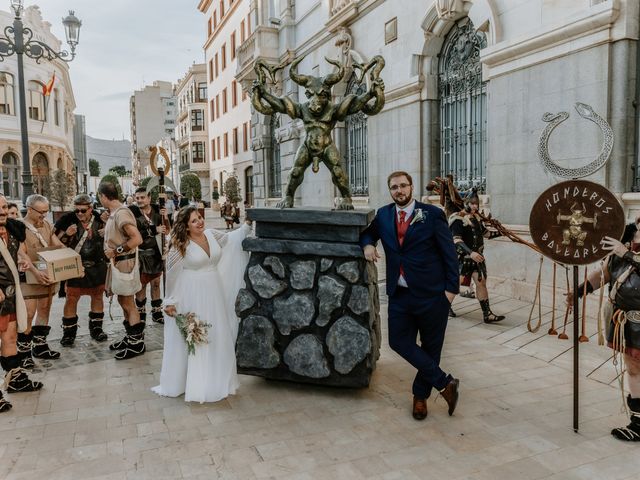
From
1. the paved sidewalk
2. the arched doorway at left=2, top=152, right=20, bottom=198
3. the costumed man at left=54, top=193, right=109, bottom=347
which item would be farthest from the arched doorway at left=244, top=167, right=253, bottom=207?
the paved sidewalk

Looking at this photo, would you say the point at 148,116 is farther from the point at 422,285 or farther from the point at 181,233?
the point at 422,285

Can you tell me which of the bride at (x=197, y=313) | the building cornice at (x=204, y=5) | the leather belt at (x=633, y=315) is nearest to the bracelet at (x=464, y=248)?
the leather belt at (x=633, y=315)

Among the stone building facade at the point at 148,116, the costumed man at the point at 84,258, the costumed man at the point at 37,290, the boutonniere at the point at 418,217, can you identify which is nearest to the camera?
the boutonniere at the point at 418,217

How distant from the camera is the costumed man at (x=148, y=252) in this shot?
722 centimetres

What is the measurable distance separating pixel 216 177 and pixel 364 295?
42076 millimetres

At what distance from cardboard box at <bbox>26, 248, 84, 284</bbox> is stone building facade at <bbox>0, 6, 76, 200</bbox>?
36.7m

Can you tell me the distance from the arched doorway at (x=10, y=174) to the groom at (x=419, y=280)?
4349 centimetres

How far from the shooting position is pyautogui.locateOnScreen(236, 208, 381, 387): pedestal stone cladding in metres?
4.80

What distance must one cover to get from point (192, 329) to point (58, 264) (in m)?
2.08

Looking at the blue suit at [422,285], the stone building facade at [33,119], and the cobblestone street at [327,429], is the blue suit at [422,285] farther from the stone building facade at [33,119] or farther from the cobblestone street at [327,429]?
the stone building facade at [33,119]

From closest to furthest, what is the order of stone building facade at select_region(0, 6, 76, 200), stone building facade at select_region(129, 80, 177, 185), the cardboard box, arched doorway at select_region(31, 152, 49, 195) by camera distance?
the cardboard box < stone building facade at select_region(0, 6, 76, 200) < arched doorway at select_region(31, 152, 49, 195) < stone building facade at select_region(129, 80, 177, 185)

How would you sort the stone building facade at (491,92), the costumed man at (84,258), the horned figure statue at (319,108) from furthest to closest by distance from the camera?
the stone building facade at (491,92), the costumed man at (84,258), the horned figure statue at (319,108)

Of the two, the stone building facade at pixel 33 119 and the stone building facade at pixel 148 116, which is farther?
the stone building facade at pixel 148 116

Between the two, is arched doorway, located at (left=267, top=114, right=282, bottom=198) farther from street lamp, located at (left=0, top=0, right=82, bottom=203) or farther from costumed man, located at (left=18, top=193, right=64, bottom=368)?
costumed man, located at (left=18, top=193, right=64, bottom=368)
